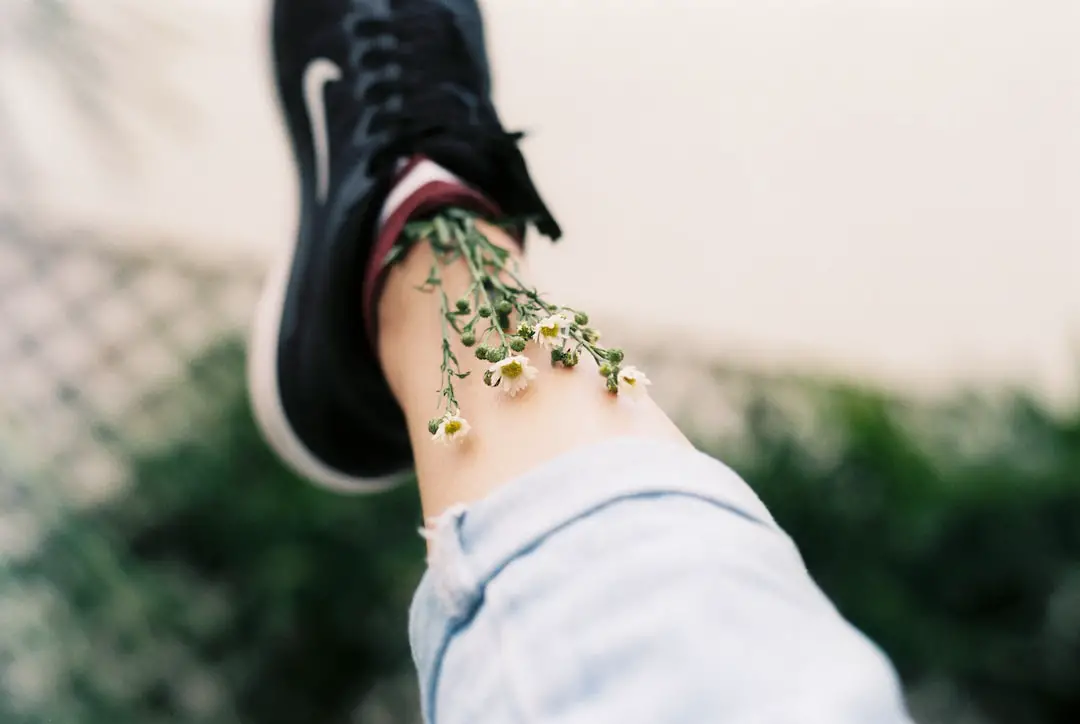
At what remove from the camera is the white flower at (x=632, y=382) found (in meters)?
0.39

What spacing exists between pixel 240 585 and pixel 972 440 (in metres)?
0.77

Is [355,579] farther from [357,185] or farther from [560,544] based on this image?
[560,544]

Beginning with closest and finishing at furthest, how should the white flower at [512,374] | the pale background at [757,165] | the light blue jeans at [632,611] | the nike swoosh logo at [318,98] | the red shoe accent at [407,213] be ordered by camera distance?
1. the light blue jeans at [632,611]
2. the white flower at [512,374]
3. the red shoe accent at [407,213]
4. the nike swoosh logo at [318,98]
5. the pale background at [757,165]

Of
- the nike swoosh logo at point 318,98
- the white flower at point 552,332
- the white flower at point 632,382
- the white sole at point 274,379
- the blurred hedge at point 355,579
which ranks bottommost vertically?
the blurred hedge at point 355,579

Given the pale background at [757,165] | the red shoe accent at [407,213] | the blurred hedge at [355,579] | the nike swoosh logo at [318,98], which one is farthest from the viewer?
the pale background at [757,165]

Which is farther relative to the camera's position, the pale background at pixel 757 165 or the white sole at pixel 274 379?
the pale background at pixel 757 165

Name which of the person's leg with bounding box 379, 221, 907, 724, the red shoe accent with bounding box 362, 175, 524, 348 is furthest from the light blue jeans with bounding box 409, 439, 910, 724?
the red shoe accent with bounding box 362, 175, 524, 348

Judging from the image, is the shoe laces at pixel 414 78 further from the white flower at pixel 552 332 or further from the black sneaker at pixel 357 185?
the white flower at pixel 552 332

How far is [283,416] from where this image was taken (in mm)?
622

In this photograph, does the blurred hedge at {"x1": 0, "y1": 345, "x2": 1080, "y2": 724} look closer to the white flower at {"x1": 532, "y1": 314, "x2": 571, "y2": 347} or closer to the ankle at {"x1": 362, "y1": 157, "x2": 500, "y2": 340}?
the ankle at {"x1": 362, "y1": 157, "x2": 500, "y2": 340}

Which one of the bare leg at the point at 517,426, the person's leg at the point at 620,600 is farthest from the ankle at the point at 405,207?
the person's leg at the point at 620,600

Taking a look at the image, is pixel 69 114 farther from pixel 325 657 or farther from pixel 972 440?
pixel 972 440

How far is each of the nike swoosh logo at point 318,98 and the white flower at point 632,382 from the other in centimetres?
37

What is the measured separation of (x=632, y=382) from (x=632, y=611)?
0.13 m
